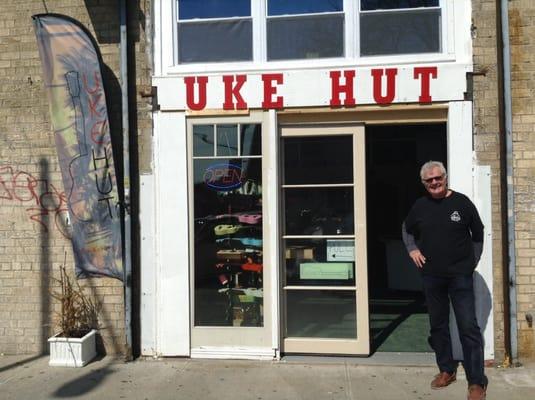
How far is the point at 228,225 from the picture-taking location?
5301 millimetres

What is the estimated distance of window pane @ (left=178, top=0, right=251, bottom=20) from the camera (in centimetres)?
530

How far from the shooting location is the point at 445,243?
4156 millimetres

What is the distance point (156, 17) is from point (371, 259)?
5.12 metres

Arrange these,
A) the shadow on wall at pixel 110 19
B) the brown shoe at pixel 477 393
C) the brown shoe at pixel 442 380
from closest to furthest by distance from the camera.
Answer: the brown shoe at pixel 477 393 < the brown shoe at pixel 442 380 < the shadow on wall at pixel 110 19

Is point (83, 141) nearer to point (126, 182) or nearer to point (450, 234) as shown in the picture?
point (126, 182)

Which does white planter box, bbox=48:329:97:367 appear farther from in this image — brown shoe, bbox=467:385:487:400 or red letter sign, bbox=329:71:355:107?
brown shoe, bbox=467:385:487:400

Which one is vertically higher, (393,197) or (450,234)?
(393,197)

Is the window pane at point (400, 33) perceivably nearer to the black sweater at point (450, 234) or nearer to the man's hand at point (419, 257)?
the black sweater at point (450, 234)

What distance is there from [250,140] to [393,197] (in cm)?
424

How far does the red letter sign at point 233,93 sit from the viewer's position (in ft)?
16.9

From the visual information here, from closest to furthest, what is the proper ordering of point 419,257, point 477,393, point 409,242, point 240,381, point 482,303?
point 477,393, point 419,257, point 409,242, point 240,381, point 482,303

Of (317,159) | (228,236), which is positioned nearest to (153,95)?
(228,236)

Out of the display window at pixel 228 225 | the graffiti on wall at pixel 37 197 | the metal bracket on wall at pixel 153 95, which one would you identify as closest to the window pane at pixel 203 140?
the display window at pixel 228 225

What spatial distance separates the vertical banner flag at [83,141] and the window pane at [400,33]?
265 centimetres
